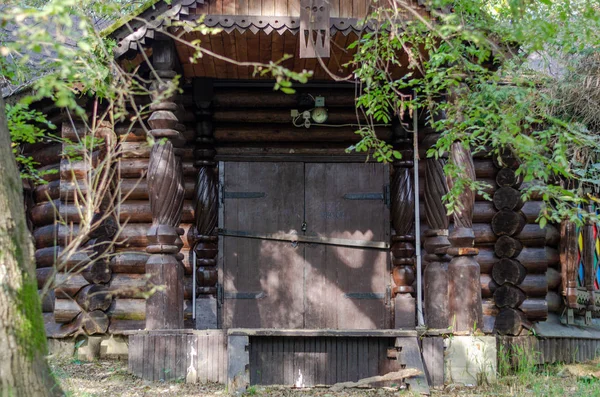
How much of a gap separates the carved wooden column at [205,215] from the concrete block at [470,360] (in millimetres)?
2926

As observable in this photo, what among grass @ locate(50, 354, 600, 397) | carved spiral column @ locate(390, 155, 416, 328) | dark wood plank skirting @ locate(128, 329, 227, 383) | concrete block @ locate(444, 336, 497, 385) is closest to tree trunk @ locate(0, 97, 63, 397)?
grass @ locate(50, 354, 600, 397)

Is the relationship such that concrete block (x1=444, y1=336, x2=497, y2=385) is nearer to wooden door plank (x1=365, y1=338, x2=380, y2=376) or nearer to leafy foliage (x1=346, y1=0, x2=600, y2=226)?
wooden door plank (x1=365, y1=338, x2=380, y2=376)

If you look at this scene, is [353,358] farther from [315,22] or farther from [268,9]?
[268,9]

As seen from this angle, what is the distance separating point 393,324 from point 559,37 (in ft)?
12.8

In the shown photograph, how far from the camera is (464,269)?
724 centimetres

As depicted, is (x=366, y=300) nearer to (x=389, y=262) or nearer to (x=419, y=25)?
(x=389, y=262)

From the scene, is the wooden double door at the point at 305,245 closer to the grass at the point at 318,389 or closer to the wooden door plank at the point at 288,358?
the wooden door plank at the point at 288,358

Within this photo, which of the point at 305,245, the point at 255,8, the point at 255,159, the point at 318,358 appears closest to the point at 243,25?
the point at 255,8

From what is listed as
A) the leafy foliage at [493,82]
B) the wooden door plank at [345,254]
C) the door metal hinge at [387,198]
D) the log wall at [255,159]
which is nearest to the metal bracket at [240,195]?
the log wall at [255,159]

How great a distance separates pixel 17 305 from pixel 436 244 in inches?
196

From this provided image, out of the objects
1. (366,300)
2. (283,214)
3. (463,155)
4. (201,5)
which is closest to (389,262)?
(366,300)

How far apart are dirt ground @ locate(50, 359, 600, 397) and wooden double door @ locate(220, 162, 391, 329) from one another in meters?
1.86

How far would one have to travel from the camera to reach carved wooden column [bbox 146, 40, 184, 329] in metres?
7.11

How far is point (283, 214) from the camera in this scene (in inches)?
349
